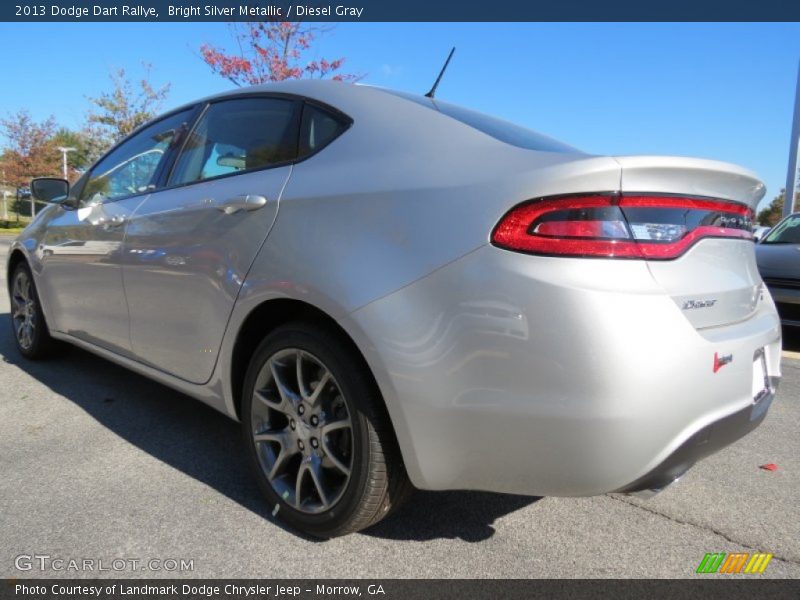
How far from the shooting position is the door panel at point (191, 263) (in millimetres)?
2260

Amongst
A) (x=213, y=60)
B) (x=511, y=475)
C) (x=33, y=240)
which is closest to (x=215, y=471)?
(x=511, y=475)

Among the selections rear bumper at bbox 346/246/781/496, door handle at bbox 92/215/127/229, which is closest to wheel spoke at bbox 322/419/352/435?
rear bumper at bbox 346/246/781/496

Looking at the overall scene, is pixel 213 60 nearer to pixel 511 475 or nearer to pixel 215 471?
pixel 215 471

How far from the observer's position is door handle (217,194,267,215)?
7.29 ft

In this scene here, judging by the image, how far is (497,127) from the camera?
2.24 m

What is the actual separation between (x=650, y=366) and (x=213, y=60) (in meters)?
17.1

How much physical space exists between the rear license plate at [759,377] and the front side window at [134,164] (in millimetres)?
2713

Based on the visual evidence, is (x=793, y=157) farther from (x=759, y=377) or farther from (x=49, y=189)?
(x=49, y=189)

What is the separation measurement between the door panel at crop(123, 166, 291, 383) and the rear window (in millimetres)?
616

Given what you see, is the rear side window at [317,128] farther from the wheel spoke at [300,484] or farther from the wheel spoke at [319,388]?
the wheel spoke at [300,484]

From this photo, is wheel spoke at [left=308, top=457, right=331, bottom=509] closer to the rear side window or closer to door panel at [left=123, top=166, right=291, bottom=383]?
door panel at [left=123, top=166, right=291, bottom=383]

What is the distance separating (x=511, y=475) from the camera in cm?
169

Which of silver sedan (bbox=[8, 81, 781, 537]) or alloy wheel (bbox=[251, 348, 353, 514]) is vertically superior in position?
silver sedan (bbox=[8, 81, 781, 537])

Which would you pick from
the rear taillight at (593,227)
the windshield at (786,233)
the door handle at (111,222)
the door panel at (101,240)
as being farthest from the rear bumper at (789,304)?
the door handle at (111,222)
